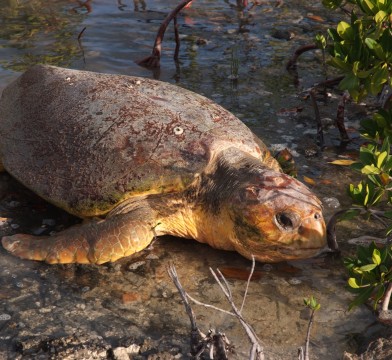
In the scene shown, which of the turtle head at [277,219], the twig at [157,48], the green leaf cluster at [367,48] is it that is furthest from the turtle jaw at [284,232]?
the twig at [157,48]

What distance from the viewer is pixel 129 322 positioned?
3.07 meters

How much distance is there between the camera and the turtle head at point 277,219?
3324 millimetres

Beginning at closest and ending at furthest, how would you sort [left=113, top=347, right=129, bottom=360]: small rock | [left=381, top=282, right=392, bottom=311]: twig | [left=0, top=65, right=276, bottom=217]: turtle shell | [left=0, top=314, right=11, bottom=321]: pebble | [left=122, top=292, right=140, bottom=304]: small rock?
[left=113, top=347, right=129, bottom=360]: small rock
[left=381, top=282, right=392, bottom=311]: twig
[left=0, top=314, right=11, bottom=321]: pebble
[left=122, top=292, right=140, bottom=304]: small rock
[left=0, top=65, right=276, bottom=217]: turtle shell

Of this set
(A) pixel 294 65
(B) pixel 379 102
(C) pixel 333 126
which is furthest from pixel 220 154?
(A) pixel 294 65

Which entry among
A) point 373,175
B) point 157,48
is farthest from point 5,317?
point 157,48

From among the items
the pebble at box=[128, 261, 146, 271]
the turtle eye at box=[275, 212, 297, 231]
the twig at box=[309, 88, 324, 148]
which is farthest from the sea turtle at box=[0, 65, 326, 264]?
the twig at box=[309, 88, 324, 148]

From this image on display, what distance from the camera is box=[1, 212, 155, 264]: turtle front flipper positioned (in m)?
3.47

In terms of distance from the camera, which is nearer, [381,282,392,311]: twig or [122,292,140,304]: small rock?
[381,282,392,311]: twig

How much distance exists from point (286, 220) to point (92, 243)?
1.10m

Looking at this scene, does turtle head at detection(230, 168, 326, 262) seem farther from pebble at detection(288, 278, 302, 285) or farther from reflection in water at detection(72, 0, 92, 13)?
reflection in water at detection(72, 0, 92, 13)

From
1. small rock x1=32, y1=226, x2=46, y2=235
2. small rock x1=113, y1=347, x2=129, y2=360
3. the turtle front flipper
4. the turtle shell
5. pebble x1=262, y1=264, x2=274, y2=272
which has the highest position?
the turtle shell

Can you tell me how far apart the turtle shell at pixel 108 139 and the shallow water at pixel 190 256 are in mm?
357

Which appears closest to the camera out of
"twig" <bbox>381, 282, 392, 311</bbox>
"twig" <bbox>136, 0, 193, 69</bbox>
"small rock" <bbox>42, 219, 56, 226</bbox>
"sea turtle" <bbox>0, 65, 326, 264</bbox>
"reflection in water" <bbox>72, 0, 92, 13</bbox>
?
"twig" <bbox>381, 282, 392, 311</bbox>

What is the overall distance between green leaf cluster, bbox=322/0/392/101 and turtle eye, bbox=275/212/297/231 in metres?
1.14
